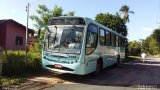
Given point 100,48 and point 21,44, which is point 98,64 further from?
point 21,44

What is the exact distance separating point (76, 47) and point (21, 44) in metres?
19.6

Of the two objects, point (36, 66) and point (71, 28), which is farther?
point (36, 66)

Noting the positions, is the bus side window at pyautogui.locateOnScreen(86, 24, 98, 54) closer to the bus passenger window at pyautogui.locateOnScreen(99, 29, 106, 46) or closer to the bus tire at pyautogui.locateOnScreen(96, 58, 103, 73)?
the bus passenger window at pyautogui.locateOnScreen(99, 29, 106, 46)

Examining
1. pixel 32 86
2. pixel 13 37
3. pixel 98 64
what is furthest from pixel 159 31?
pixel 32 86

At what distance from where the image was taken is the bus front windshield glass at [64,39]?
13.6 metres

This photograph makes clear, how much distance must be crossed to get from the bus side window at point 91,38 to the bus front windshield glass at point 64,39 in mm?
520

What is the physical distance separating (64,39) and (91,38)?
5.11 feet

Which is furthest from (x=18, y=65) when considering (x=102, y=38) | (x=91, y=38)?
(x=102, y=38)

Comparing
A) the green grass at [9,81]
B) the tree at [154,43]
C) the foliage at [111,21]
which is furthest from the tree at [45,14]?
the tree at [154,43]

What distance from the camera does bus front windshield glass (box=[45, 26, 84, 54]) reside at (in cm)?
1364

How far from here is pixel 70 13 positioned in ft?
114

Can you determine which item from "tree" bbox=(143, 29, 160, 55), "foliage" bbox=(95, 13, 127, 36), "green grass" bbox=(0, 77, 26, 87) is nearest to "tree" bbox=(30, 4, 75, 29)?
"foliage" bbox=(95, 13, 127, 36)

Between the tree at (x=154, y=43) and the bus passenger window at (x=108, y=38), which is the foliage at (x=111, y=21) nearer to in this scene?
the bus passenger window at (x=108, y=38)

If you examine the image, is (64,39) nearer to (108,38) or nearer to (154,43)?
(108,38)
